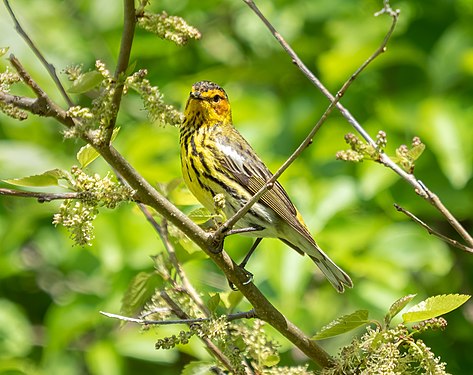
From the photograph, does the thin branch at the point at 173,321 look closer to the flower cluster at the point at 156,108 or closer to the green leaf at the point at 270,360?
the green leaf at the point at 270,360

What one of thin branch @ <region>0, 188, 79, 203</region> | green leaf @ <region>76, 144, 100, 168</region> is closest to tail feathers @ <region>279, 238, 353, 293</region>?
green leaf @ <region>76, 144, 100, 168</region>

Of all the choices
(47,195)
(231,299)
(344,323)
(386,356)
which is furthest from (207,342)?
(47,195)

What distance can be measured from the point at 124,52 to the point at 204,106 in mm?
1936

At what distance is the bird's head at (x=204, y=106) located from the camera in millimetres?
3414

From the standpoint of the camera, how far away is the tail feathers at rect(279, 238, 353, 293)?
123 inches

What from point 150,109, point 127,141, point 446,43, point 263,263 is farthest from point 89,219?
point 446,43

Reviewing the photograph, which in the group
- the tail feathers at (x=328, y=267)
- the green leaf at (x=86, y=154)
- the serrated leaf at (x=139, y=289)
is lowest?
the tail feathers at (x=328, y=267)

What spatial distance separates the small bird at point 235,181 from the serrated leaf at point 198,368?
89 cm

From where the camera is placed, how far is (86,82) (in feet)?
5.09

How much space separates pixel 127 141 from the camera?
4.18 meters

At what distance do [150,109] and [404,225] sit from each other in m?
2.38

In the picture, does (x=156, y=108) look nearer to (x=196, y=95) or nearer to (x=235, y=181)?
(x=235, y=181)

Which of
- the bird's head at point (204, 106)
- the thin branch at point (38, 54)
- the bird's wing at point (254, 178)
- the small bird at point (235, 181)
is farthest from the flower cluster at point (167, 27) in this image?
the bird's head at point (204, 106)

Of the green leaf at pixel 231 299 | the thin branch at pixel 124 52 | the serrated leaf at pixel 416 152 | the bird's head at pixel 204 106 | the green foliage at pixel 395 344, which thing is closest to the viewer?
the thin branch at pixel 124 52
